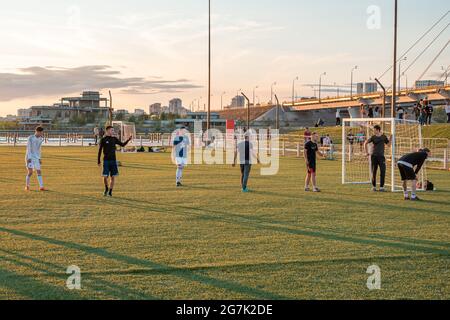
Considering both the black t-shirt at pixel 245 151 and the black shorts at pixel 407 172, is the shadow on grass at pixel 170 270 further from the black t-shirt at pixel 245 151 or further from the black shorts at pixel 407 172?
the black shorts at pixel 407 172

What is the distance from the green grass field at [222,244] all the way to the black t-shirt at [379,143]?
4.35 feet

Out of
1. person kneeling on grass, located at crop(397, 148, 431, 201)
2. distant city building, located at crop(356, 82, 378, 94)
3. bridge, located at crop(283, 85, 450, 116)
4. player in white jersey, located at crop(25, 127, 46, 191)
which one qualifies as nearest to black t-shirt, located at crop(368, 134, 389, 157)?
person kneeling on grass, located at crop(397, 148, 431, 201)

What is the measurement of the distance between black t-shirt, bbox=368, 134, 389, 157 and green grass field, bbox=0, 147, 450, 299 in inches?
52.2

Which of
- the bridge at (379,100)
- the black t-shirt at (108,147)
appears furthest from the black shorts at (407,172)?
the bridge at (379,100)

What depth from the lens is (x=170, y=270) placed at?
7.66m

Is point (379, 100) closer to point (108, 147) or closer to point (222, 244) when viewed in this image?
point (108, 147)

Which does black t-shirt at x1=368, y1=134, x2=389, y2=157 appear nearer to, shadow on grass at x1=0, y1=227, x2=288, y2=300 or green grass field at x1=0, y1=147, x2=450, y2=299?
green grass field at x1=0, y1=147, x2=450, y2=299

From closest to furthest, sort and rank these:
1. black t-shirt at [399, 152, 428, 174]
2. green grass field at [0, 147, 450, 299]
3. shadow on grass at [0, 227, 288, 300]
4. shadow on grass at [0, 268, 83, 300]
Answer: shadow on grass at [0, 268, 83, 300] < shadow on grass at [0, 227, 288, 300] < green grass field at [0, 147, 450, 299] < black t-shirt at [399, 152, 428, 174]

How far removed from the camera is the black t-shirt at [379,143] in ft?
56.1

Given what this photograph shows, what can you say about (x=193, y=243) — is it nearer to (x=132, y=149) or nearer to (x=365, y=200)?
(x=365, y=200)

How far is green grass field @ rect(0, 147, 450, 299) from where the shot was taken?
6.88 metres
